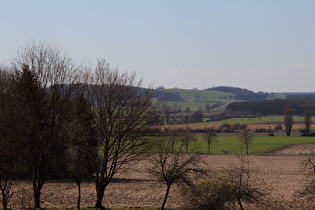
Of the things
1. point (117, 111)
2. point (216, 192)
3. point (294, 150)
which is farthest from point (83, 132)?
point (294, 150)

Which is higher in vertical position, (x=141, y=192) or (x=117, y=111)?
(x=117, y=111)

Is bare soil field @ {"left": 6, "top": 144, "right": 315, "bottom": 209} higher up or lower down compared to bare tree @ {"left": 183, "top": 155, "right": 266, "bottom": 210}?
lower down

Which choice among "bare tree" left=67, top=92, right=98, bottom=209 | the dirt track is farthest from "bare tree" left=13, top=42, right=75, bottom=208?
the dirt track

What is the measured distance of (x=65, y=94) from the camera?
26.3m

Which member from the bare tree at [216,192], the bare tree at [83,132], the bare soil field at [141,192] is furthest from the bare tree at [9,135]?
the bare tree at [216,192]

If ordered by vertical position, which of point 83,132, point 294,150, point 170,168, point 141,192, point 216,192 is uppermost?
point 83,132

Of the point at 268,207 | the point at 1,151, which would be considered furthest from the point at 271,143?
the point at 1,151

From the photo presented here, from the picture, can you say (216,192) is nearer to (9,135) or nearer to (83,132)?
(83,132)

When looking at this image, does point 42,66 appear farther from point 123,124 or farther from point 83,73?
point 123,124

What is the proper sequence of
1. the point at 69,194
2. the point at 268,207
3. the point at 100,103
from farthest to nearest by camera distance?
the point at 69,194
the point at 268,207
the point at 100,103

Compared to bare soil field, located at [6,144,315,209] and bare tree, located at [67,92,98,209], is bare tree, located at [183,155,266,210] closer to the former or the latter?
bare soil field, located at [6,144,315,209]

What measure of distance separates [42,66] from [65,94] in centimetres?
230

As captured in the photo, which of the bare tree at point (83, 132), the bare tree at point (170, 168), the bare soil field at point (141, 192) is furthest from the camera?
the bare soil field at point (141, 192)

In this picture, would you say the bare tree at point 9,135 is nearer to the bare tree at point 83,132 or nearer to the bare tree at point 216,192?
the bare tree at point 83,132
